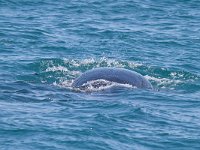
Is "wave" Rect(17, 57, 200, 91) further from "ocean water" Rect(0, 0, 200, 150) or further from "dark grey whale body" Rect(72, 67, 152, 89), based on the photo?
"dark grey whale body" Rect(72, 67, 152, 89)

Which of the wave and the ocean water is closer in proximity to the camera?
the ocean water

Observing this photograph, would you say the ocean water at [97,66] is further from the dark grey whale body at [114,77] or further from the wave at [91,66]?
the dark grey whale body at [114,77]

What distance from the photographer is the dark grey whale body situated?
22.1m

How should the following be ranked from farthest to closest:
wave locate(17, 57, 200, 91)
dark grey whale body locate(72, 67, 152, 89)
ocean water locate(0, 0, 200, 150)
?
wave locate(17, 57, 200, 91)
dark grey whale body locate(72, 67, 152, 89)
ocean water locate(0, 0, 200, 150)

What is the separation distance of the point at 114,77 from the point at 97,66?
14.8ft

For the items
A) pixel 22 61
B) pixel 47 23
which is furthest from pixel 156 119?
pixel 47 23

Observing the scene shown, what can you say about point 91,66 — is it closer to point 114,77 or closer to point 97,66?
point 97,66

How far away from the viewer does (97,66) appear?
26.6 metres

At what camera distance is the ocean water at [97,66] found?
1700 cm

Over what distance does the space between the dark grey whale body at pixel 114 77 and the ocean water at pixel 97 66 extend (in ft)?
1.38

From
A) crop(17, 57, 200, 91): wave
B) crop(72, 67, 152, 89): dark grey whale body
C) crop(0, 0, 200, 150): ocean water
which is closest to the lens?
crop(0, 0, 200, 150): ocean water

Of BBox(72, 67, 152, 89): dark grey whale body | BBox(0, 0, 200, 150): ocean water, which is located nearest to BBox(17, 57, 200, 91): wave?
BBox(0, 0, 200, 150): ocean water

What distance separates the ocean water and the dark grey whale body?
42 centimetres

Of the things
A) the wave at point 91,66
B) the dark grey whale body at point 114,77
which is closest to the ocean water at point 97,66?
the wave at point 91,66
